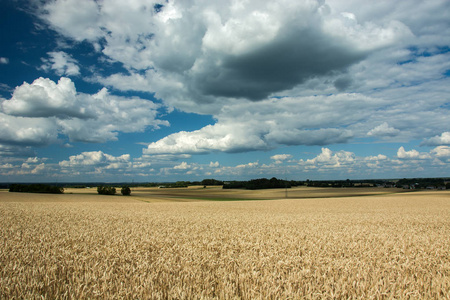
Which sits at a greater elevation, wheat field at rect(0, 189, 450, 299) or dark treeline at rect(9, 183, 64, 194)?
wheat field at rect(0, 189, 450, 299)

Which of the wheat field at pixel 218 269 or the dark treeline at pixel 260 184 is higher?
the wheat field at pixel 218 269

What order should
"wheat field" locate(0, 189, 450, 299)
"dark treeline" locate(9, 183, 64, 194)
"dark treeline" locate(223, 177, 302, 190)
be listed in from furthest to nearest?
"dark treeline" locate(223, 177, 302, 190), "dark treeline" locate(9, 183, 64, 194), "wheat field" locate(0, 189, 450, 299)

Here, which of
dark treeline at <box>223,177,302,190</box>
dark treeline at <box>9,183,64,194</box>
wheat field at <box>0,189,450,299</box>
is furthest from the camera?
dark treeline at <box>223,177,302,190</box>

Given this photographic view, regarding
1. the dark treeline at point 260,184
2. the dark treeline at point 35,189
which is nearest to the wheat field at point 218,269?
the dark treeline at point 35,189

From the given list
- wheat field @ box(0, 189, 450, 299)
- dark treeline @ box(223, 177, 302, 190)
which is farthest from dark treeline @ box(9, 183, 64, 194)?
wheat field @ box(0, 189, 450, 299)

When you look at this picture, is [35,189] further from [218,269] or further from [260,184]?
[218,269]

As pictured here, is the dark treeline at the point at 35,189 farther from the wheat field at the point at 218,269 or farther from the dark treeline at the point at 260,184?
the wheat field at the point at 218,269

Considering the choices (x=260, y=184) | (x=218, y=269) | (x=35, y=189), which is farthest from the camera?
(x=260, y=184)

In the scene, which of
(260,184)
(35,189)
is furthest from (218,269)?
(260,184)

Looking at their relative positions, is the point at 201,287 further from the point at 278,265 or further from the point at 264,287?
the point at 278,265

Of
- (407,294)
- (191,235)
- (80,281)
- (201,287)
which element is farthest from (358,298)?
(191,235)

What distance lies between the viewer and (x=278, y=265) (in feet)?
21.8

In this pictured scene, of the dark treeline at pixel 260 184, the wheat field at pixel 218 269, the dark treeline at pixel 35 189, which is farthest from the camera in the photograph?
the dark treeline at pixel 260 184

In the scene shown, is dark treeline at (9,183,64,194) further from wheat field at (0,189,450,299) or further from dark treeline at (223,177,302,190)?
wheat field at (0,189,450,299)
